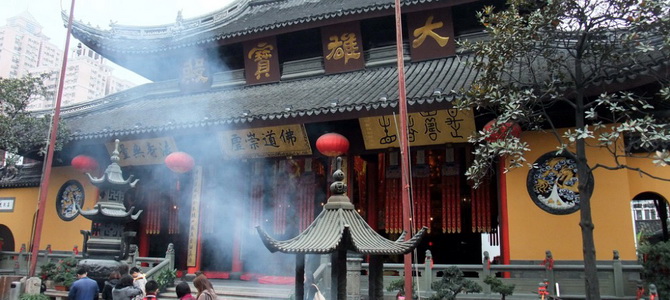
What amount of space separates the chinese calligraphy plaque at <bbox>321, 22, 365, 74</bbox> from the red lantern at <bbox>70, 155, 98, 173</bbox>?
6431 millimetres

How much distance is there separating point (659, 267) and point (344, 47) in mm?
8127

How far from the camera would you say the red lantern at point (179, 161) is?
11453mm

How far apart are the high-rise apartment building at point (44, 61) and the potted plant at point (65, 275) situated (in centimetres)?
5494

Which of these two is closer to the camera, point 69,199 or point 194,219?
point 194,219

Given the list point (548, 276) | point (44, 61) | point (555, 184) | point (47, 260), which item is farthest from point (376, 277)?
point (44, 61)

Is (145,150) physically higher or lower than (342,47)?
lower

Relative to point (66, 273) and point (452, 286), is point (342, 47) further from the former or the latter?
point (66, 273)

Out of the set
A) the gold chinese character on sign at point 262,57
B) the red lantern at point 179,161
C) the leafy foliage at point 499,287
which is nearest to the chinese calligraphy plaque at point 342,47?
the gold chinese character on sign at point 262,57

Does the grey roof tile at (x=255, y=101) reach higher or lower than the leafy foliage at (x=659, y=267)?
higher

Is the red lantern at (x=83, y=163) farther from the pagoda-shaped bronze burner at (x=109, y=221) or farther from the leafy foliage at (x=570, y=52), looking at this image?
the leafy foliage at (x=570, y=52)

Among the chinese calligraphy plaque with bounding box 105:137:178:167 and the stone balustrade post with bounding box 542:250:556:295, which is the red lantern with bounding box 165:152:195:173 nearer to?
the chinese calligraphy plaque with bounding box 105:137:178:167

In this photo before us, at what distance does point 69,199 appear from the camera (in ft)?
44.7

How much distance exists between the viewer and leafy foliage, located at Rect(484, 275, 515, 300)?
7.58 metres

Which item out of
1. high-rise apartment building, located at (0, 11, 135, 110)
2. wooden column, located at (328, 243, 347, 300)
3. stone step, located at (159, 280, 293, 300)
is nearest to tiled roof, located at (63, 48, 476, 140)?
stone step, located at (159, 280, 293, 300)
